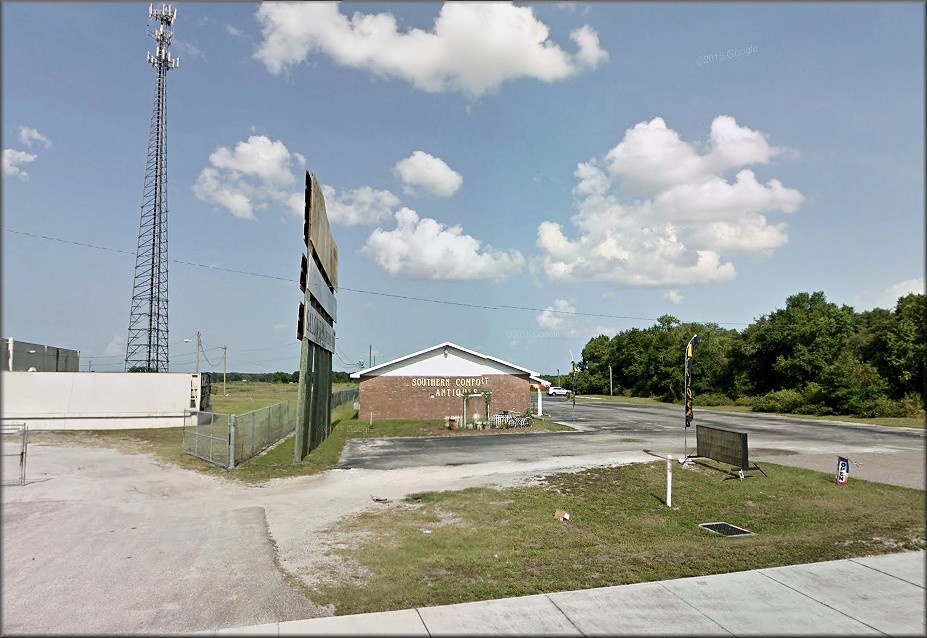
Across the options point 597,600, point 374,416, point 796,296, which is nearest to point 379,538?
point 597,600

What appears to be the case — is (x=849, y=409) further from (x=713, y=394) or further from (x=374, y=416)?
(x=374, y=416)

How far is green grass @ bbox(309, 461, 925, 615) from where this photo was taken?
22.9 feet

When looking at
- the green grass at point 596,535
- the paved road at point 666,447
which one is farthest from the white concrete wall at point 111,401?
the green grass at point 596,535

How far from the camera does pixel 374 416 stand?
113ft

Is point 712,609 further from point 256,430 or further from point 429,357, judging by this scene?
point 429,357

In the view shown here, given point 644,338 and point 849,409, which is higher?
point 644,338

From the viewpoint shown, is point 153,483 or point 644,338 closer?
point 153,483

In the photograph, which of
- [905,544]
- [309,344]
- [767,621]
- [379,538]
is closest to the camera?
[767,621]

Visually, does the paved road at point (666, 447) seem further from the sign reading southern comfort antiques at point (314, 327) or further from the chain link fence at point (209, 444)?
the chain link fence at point (209, 444)

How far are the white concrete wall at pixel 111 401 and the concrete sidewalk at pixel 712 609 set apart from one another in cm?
2745

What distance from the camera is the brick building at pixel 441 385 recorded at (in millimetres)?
34500

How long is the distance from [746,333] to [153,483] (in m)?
56.5

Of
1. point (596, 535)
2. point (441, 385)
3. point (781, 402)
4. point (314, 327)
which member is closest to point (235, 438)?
point (314, 327)

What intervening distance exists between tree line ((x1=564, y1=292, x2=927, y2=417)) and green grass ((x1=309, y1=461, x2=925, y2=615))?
3117 mm
